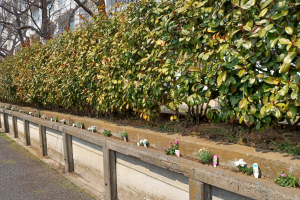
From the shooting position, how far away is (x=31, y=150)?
7.96 m

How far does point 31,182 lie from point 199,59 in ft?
14.6

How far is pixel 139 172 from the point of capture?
3.90m

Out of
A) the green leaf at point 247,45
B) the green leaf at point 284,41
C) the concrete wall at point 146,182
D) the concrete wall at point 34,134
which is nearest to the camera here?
the green leaf at point 284,41

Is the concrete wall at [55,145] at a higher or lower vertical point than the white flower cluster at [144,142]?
lower

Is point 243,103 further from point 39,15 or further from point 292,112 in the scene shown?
point 39,15

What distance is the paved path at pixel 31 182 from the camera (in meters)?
4.70

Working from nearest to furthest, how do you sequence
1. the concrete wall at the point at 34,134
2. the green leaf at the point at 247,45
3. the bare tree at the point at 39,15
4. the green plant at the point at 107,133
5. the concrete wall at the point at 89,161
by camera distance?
the green leaf at the point at 247,45 → the green plant at the point at 107,133 → the concrete wall at the point at 89,161 → the concrete wall at the point at 34,134 → the bare tree at the point at 39,15

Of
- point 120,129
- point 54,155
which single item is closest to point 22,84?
point 54,155

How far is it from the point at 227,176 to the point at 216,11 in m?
1.75

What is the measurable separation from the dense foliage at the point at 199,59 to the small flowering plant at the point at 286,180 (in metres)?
0.52

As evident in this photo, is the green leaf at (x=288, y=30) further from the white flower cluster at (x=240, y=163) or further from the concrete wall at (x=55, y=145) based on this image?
the concrete wall at (x=55, y=145)

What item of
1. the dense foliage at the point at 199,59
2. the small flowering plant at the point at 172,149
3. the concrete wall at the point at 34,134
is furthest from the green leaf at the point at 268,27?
the concrete wall at the point at 34,134

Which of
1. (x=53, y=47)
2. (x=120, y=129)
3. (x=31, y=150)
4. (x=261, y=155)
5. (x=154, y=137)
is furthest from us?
(x=31, y=150)

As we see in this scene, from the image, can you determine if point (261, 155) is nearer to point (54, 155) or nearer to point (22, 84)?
point (54, 155)
